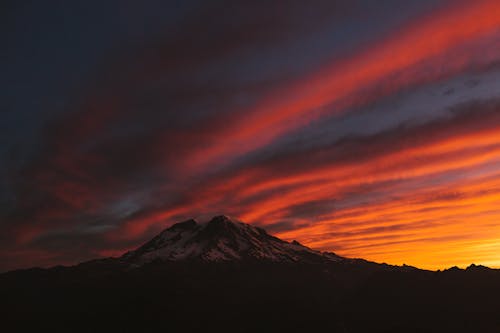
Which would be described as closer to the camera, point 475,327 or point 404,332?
point 404,332

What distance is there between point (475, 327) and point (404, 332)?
101 metres

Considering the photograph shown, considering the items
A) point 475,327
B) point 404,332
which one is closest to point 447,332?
point 475,327

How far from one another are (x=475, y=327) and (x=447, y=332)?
48.1 ft

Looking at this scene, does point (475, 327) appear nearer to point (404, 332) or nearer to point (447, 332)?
point (447, 332)

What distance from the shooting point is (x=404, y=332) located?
114250mm

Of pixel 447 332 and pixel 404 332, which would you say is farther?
pixel 447 332

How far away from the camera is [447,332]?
617 feet

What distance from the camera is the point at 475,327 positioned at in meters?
192

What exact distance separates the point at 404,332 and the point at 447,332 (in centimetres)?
8973
